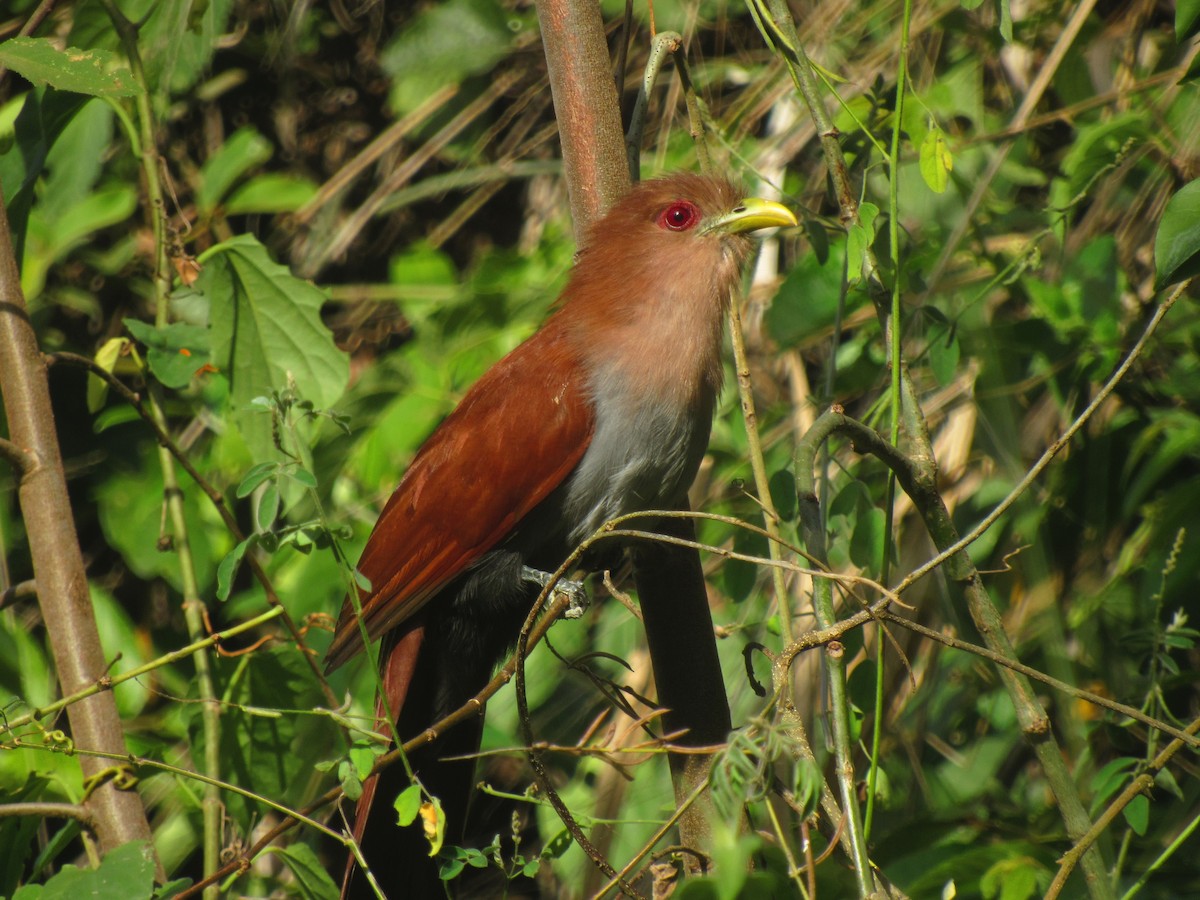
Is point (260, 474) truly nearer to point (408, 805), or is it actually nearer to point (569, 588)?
point (408, 805)

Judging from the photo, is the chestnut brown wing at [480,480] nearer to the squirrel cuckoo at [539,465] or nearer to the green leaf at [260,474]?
the squirrel cuckoo at [539,465]

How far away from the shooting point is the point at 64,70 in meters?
1.99

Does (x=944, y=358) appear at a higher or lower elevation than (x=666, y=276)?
lower

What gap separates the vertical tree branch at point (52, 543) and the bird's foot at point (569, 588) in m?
0.86

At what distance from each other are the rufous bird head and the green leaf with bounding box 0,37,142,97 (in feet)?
3.21

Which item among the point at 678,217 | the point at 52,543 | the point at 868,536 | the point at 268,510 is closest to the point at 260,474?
the point at 268,510

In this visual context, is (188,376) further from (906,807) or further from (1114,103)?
(1114,103)

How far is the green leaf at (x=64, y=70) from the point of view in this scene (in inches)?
77.8

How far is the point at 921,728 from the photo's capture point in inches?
130

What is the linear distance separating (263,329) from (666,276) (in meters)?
0.90

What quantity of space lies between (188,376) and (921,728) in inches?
81.3

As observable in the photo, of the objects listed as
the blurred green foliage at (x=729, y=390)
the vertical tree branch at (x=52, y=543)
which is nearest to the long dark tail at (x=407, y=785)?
the blurred green foliage at (x=729, y=390)

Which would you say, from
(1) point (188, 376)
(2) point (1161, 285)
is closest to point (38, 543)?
(1) point (188, 376)

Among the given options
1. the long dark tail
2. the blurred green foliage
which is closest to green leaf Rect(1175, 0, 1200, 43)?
the blurred green foliage
